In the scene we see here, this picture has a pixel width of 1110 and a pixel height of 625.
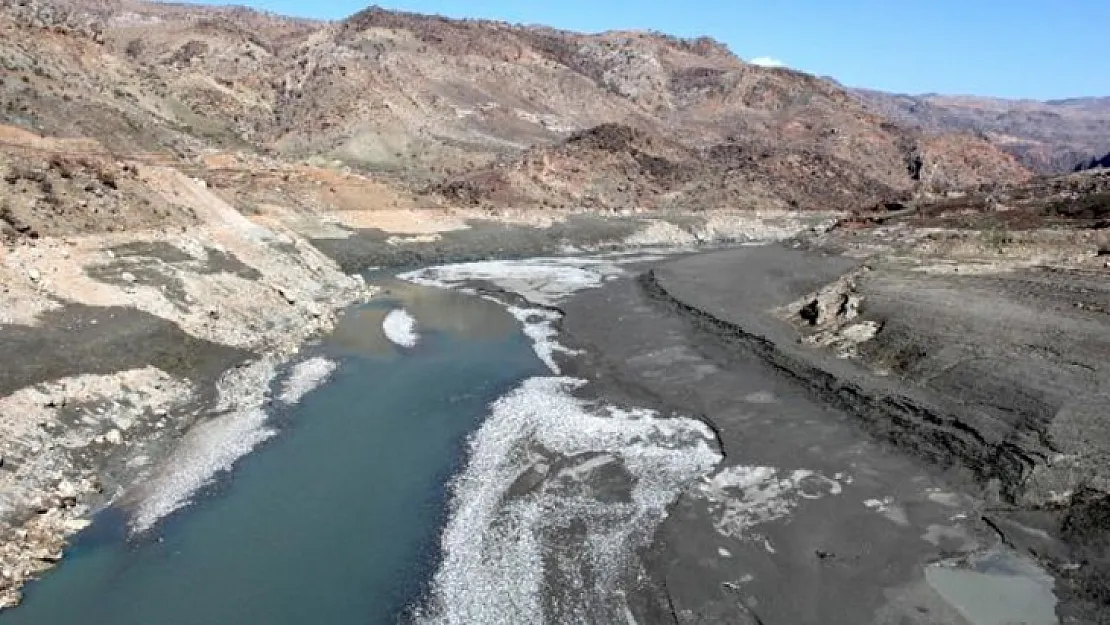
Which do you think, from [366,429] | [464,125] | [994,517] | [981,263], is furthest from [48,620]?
[464,125]

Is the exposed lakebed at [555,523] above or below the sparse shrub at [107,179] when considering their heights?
below

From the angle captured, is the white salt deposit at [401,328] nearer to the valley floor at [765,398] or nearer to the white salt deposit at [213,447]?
the valley floor at [765,398]

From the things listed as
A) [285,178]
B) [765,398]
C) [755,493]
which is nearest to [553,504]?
[755,493]

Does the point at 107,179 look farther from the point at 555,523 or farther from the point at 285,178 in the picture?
the point at 555,523

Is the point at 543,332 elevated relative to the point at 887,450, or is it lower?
lower

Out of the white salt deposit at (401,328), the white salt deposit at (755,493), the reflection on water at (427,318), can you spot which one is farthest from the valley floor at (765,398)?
the white salt deposit at (401,328)
